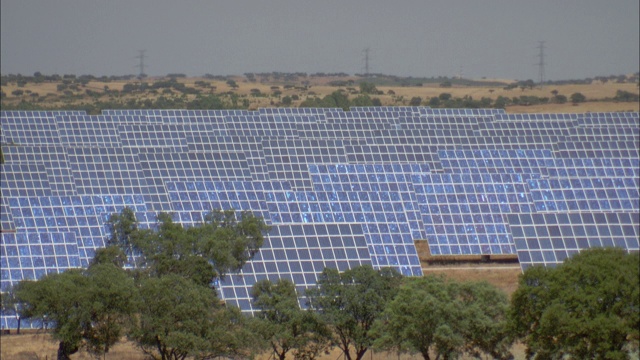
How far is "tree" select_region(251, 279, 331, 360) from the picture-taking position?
3253cm

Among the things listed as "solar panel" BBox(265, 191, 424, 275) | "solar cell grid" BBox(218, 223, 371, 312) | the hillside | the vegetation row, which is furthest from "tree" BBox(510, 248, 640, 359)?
the hillside

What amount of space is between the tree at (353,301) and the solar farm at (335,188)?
14.2ft

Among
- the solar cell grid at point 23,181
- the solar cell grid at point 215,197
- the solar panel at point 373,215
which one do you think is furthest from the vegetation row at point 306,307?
the solar cell grid at point 23,181

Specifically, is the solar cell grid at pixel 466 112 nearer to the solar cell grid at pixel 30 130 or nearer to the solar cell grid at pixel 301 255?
the solar cell grid at pixel 30 130

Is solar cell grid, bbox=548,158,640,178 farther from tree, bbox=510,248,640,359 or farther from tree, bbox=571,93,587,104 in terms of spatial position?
tree, bbox=571,93,587,104

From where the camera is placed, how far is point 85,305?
97.6 ft

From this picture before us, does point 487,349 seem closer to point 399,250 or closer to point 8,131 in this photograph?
point 399,250

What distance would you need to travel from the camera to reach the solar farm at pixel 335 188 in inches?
1687

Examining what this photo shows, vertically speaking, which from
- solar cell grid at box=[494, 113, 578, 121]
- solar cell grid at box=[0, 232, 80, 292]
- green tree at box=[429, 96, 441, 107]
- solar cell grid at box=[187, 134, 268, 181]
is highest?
green tree at box=[429, 96, 441, 107]

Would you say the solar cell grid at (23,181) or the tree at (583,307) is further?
the solar cell grid at (23,181)

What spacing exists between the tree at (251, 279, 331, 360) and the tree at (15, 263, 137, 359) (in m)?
3.97

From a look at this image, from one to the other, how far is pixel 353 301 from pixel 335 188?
21.2 meters

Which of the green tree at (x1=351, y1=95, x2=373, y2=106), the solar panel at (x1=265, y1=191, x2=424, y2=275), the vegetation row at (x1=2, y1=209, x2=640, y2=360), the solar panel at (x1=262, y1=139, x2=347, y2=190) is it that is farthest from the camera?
the green tree at (x1=351, y1=95, x2=373, y2=106)

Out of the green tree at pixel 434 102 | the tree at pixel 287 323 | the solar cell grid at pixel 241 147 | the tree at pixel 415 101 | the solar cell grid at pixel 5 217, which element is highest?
the tree at pixel 415 101
